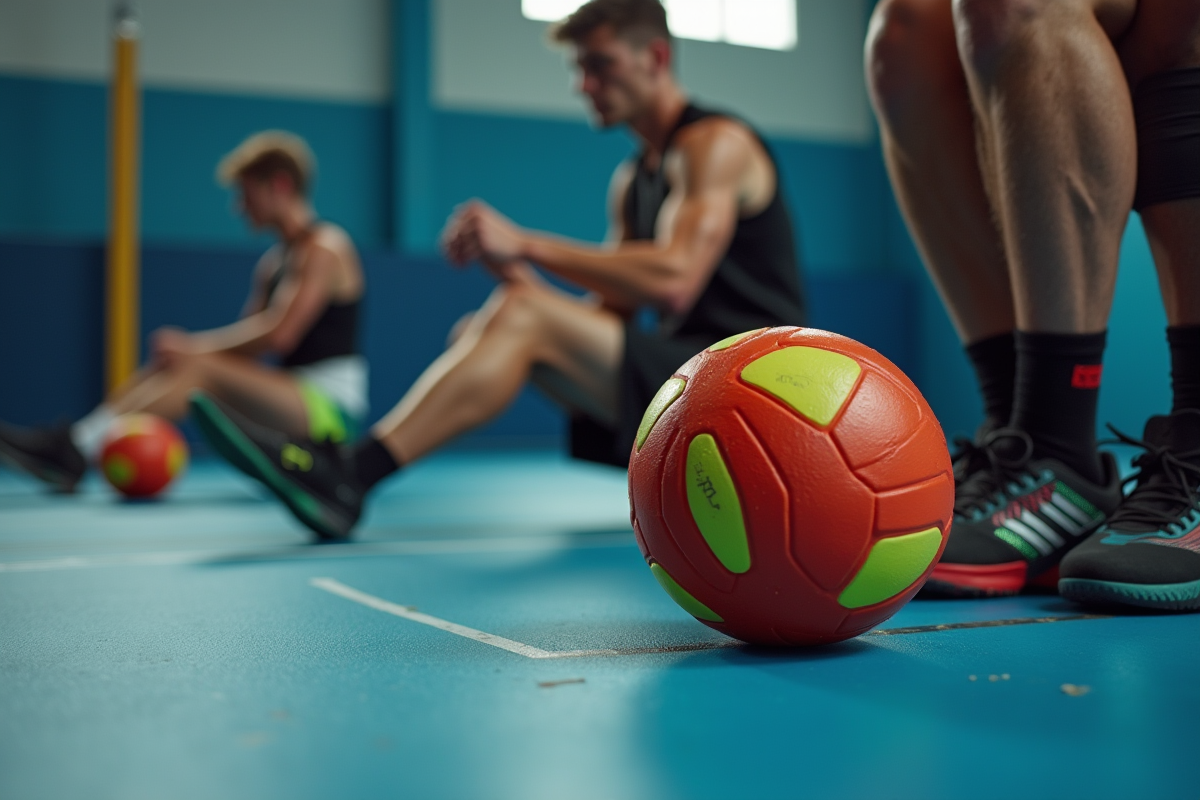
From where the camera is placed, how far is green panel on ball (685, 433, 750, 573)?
1.18 meters

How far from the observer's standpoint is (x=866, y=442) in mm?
1196

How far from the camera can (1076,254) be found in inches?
63.1

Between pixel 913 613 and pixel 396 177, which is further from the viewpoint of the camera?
pixel 396 177

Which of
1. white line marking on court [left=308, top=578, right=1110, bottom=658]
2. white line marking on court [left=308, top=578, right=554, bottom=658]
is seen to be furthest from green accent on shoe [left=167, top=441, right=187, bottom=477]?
white line marking on court [left=308, top=578, right=1110, bottom=658]

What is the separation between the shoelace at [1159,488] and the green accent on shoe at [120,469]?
334 centimetres

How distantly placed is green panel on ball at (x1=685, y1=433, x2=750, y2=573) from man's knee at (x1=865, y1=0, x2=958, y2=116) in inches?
36.7

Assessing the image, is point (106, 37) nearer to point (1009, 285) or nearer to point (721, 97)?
point (721, 97)

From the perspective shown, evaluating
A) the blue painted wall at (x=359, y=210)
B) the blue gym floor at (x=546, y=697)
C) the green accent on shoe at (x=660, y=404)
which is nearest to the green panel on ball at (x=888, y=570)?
the blue gym floor at (x=546, y=697)

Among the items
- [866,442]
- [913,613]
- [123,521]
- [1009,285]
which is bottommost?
[123,521]

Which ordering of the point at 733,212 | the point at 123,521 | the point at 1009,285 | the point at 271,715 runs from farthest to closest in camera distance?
the point at 123,521, the point at 733,212, the point at 1009,285, the point at 271,715

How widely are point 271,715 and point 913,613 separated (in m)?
0.85

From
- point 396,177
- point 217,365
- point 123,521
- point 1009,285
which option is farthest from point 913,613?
point 396,177

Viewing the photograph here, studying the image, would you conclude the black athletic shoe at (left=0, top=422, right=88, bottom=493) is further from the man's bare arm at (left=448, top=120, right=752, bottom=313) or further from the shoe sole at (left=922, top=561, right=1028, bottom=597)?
the shoe sole at (left=922, top=561, right=1028, bottom=597)

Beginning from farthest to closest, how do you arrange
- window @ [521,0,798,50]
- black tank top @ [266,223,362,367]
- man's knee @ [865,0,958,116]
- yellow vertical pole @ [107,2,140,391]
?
1. window @ [521,0,798,50]
2. yellow vertical pole @ [107,2,140,391]
3. black tank top @ [266,223,362,367]
4. man's knee @ [865,0,958,116]
